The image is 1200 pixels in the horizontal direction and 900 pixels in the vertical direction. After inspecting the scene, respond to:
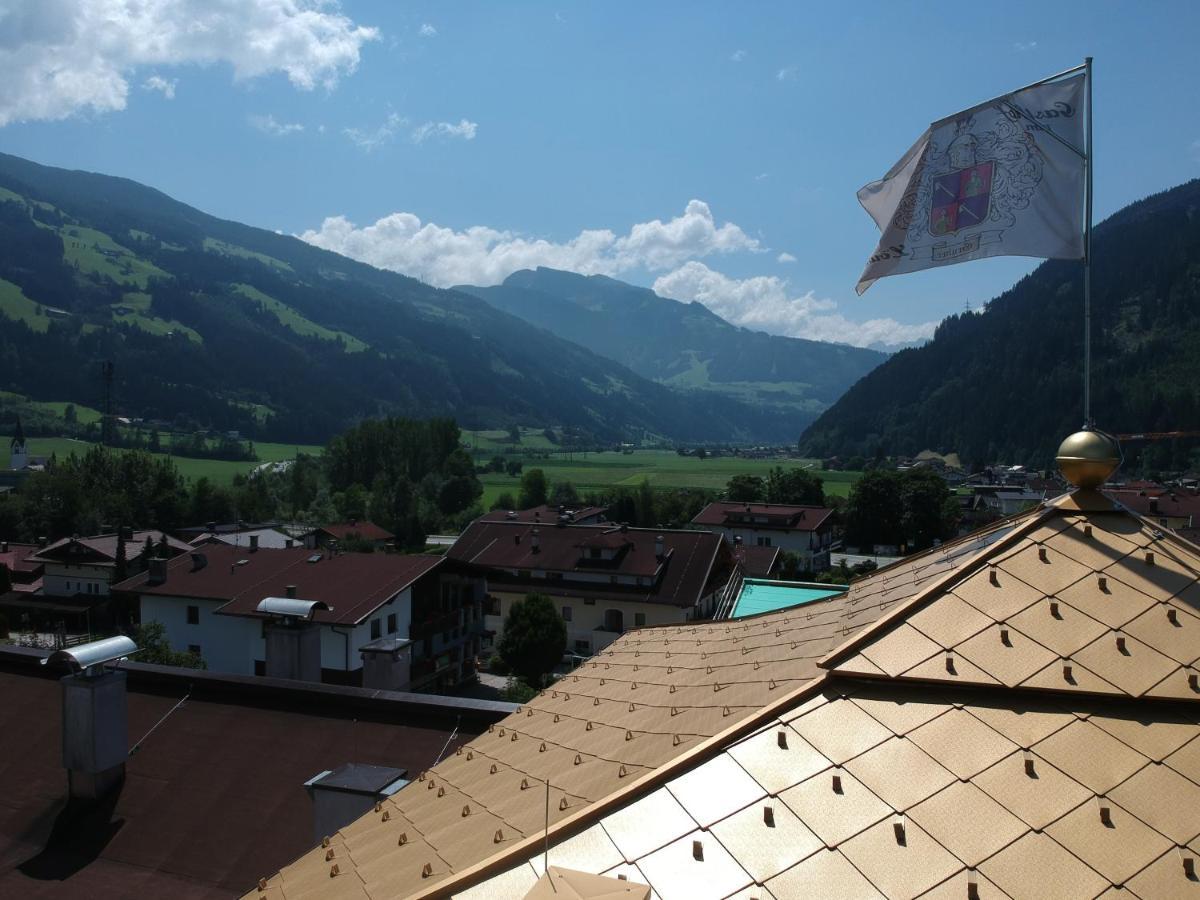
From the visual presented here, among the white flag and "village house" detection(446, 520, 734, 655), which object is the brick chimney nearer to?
"village house" detection(446, 520, 734, 655)

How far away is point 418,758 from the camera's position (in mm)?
12531

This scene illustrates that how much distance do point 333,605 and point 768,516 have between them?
62525mm

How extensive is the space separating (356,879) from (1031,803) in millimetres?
4664

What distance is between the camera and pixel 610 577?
59.0m

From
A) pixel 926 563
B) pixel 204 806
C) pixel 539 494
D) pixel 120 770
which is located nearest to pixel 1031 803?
pixel 926 563

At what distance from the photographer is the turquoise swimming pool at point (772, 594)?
68.7 ft

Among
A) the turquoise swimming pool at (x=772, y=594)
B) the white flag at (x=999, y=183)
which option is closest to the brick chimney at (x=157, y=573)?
the turquoise swimming pool at (x=772, y=594)

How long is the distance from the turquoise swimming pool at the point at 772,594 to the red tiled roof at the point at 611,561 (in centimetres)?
3378

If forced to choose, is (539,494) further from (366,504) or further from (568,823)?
(568,823)

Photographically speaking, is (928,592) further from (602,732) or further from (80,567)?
(80,567)

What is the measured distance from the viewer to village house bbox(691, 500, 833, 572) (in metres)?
92.3

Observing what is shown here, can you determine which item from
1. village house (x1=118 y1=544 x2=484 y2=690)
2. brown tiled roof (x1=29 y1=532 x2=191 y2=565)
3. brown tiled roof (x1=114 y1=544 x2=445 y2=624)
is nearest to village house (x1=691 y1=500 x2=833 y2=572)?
village house (x1=118 y1=544 x2=484 y2=690)

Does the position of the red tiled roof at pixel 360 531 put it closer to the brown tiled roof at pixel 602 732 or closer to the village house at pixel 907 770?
the brown tiled roof at pixel 602 732

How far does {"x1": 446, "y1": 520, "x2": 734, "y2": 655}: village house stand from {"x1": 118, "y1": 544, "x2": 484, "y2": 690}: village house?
7786 mm
